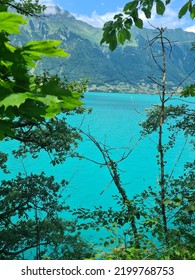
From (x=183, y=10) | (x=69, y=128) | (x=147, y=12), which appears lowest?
(x=183, y=10)

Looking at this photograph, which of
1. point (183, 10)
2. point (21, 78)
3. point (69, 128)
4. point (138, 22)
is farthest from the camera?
point (69, 128)

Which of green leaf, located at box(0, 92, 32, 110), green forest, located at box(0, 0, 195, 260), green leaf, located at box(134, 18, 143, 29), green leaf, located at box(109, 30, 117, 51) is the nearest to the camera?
green leaf, located at box(0, 92, 32, 110)

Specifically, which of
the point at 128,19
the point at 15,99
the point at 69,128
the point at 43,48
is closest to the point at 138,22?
the point at 128,19

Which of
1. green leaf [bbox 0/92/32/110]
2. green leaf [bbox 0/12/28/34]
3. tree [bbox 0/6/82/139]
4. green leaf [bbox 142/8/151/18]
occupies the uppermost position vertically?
green leaf [bbox 142/8/151/18]

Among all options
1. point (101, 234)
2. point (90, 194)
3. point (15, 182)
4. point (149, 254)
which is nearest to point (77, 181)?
point (90, 194)

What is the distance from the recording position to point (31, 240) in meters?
12.6

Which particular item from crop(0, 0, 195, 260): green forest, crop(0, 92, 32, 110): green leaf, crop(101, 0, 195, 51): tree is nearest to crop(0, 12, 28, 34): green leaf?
crop(0, 0, 195, 260): green forest

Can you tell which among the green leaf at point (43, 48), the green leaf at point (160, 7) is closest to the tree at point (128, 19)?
the green leaf at point (160, 7)

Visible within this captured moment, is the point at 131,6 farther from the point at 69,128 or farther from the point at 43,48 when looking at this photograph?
the point at 69,128

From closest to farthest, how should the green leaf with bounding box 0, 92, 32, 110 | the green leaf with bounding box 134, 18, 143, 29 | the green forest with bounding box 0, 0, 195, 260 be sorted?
the green leaf with bounding box 0, 92, 32, 110 < the green forest with bounding box 0, 0, 195, 260 < the green leaf with bounding box 134, 18, 143, 29

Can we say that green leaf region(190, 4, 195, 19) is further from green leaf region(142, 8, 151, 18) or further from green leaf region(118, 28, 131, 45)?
green leaf region(118, 28, 131, 45)

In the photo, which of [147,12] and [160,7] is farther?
[147,12]

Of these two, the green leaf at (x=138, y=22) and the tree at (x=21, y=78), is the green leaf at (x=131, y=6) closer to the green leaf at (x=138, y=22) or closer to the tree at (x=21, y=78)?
the green leaf at (x=138, y=22)
